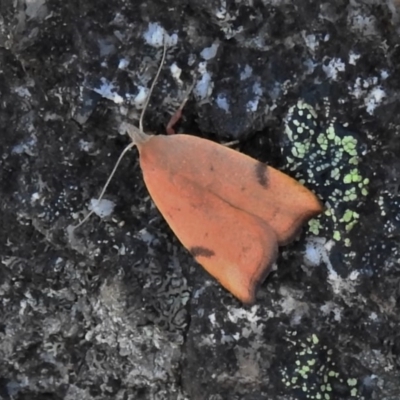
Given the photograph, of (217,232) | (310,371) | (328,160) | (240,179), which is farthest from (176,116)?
(310,371)

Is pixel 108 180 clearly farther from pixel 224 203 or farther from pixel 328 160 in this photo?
pixel 328 160

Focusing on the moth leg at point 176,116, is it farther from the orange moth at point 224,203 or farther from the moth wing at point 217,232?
the moth wing at point 217,232

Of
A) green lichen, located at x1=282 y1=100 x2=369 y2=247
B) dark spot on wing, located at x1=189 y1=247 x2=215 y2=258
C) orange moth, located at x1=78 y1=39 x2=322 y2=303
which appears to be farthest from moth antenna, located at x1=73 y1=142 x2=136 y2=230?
green lichen, located at x1=282 y1=100 x2=369 y2=247

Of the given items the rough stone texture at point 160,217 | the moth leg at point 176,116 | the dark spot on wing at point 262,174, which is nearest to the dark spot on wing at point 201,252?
the rough stone texture at point 160,217

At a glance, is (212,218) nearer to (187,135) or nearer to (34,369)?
(187,135)

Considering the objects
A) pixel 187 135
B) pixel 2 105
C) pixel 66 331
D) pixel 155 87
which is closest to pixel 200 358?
pixel 66 331

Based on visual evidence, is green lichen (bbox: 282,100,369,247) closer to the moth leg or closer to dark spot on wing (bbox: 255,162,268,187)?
dark spot on wing (bbox: 255,162,268,187)
